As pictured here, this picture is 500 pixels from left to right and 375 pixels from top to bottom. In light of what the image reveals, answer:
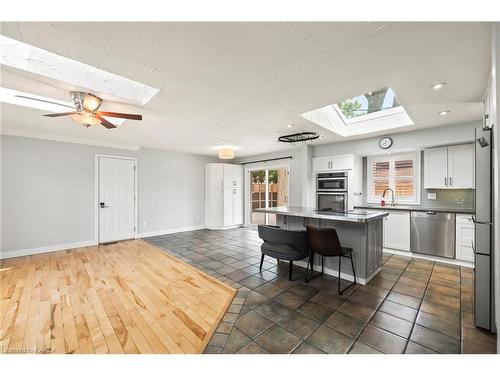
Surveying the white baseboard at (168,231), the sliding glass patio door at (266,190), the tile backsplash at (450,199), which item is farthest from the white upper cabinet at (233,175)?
the tile backsplash at (450,199)

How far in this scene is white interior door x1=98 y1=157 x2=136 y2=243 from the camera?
4840 millimetres

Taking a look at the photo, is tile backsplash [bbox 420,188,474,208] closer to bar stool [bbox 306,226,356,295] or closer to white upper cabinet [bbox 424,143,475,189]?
white upper cabinet [bbox 424,143,475,189]

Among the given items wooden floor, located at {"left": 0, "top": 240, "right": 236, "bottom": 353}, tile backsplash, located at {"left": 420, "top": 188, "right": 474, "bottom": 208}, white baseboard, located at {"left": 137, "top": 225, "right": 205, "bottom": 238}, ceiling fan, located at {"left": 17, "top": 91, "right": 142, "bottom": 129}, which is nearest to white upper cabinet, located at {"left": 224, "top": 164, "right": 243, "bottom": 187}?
white baseboard, located at {"left": 137, "top": 225, "right": 205, "bottom": 238}

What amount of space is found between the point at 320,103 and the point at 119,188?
195 inches

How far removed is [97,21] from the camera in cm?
126

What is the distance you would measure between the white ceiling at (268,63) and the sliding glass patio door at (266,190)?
10.9ft

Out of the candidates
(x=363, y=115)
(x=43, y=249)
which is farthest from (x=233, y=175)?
(x=43, y=249)

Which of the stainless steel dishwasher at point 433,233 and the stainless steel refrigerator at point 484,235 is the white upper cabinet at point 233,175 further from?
the stainless steel refrigerator at point 484,235

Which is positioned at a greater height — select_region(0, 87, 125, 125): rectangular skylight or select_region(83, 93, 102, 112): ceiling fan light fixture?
select_region(0, 87, 125, 125): rectangular skylight

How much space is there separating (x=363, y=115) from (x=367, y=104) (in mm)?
273

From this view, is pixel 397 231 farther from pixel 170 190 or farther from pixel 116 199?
pixel 116 199

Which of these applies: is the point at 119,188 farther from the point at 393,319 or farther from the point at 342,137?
the point at 393,319

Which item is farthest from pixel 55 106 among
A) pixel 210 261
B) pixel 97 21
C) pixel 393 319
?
pixel 393 319

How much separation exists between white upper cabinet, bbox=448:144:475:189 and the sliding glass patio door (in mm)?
3375
